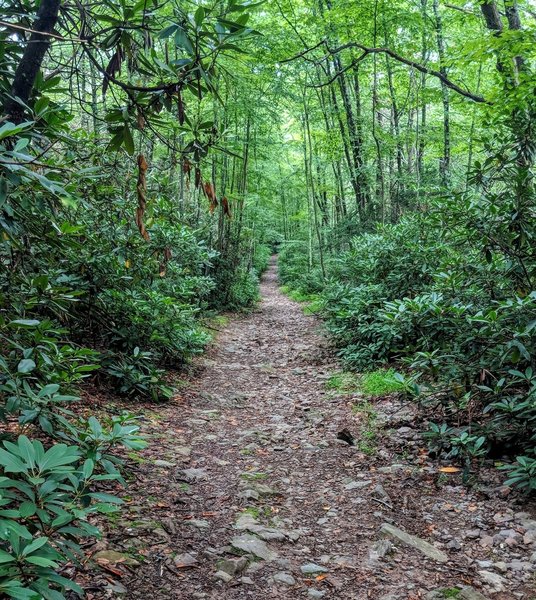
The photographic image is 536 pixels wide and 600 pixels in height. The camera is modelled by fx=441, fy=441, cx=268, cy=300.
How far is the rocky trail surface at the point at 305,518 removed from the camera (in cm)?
237

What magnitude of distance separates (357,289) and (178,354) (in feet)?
10.7

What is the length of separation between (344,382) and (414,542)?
134 inches

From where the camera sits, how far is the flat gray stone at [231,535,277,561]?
265cm

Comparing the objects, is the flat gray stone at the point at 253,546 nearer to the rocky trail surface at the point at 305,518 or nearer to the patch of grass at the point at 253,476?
the rocky trail surface at the point at 305,518

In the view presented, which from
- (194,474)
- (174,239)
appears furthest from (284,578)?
(174,239)

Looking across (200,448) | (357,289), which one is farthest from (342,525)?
(357,289)

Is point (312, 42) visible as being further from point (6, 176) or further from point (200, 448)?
point (6, 176)

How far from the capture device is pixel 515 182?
3.77 meters

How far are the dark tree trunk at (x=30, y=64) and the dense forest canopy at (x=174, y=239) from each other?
1 centimetres

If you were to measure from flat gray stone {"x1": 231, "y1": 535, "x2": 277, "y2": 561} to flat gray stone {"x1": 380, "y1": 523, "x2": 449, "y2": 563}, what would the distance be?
0.78 metres

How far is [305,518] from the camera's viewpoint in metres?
3.15

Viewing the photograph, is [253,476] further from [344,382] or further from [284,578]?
[344,382]

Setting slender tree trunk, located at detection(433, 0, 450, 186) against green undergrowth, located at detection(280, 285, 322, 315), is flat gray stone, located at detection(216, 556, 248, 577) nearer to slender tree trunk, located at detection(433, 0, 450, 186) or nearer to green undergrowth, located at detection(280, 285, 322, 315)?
green undergrowth, located at detection(280, 285, 322, 315)

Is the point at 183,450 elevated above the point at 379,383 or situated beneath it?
situated beneath
